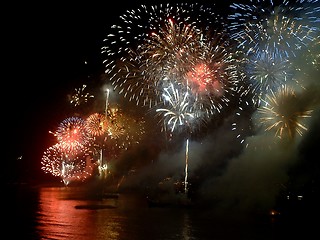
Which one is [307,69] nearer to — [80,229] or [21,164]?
[80,229]

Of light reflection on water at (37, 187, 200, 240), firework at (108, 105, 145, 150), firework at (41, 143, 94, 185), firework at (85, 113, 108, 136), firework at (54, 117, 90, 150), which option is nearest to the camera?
light reflection on water at (37, 187, 200, 240)

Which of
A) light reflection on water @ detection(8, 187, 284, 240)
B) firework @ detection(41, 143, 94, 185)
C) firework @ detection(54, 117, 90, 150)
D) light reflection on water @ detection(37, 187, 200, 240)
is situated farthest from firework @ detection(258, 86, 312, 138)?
firework @ detection(41, 143, 94, 185)

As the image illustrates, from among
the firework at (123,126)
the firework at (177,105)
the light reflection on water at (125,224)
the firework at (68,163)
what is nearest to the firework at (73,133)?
the firework at (123,126)

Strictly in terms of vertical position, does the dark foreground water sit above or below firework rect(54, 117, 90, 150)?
below

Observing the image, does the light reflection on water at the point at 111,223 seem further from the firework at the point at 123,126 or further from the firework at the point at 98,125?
the firework at the point at 123,126

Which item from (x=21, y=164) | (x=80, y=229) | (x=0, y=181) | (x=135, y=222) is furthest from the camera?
(x=21, y=164)

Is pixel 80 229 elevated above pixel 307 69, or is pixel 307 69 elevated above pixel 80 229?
pixel 307 69

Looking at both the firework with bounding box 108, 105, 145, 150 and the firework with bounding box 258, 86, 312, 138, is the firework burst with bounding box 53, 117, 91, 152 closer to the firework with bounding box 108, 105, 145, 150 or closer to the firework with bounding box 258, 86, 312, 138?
the firework with bounding box 108, 105, 145, 150

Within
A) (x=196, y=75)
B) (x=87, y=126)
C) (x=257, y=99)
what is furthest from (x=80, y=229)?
(x=87, y=126)

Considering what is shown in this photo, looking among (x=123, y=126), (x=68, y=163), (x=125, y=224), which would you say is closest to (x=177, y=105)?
(x=125, y=224)
